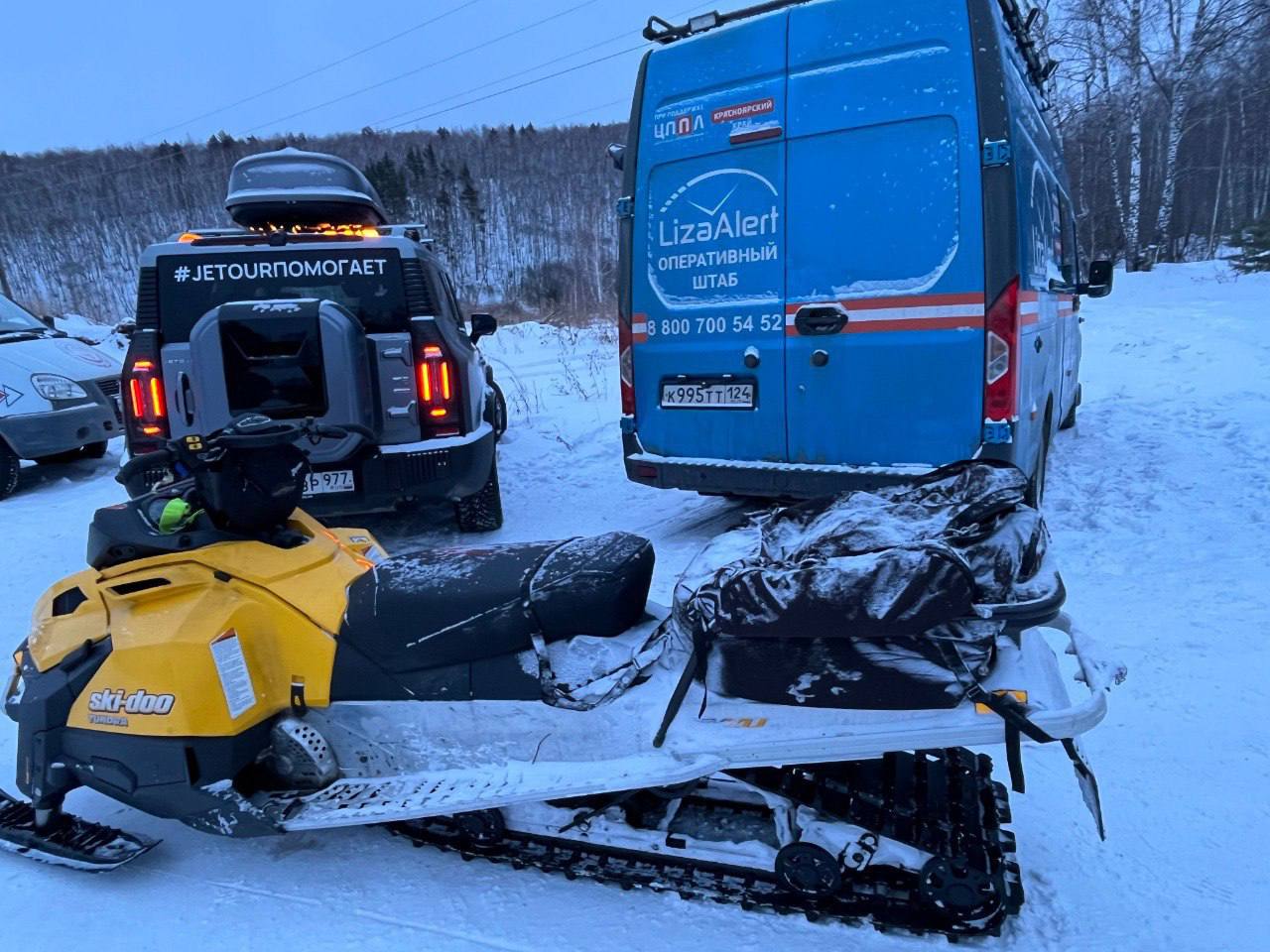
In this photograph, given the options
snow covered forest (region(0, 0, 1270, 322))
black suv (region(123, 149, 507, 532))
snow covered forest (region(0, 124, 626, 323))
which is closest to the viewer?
black suv (region(123, 149, 507, 532))

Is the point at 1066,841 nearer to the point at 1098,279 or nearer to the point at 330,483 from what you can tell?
the point at 330,483

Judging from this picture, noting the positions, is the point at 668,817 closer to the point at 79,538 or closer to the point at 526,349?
the point at 79,538

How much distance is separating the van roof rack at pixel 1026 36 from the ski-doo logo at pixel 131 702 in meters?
4.51

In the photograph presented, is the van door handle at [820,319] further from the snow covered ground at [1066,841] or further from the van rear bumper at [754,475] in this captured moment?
the snow covered ground at [1066,841]

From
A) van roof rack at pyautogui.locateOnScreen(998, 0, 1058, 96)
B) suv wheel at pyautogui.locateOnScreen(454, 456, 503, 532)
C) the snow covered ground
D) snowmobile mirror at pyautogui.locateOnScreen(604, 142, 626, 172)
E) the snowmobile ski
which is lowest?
the snow covered ground

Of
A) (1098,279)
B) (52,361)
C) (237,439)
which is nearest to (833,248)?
(1098,279)

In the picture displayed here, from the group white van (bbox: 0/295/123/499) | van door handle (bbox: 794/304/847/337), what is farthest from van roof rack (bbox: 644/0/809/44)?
white van (bbox: 0/295/123/499)

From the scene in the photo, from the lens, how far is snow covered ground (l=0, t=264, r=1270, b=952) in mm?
2039

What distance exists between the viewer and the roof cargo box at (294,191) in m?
6.34

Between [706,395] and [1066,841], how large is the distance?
111 inches

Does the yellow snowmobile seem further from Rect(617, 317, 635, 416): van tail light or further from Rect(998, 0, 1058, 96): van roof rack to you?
Rect(998, 0, 1058, 96): van roof rack

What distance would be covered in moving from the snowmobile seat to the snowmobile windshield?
7.80m

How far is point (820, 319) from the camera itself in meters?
4.13

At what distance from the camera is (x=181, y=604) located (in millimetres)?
2303
